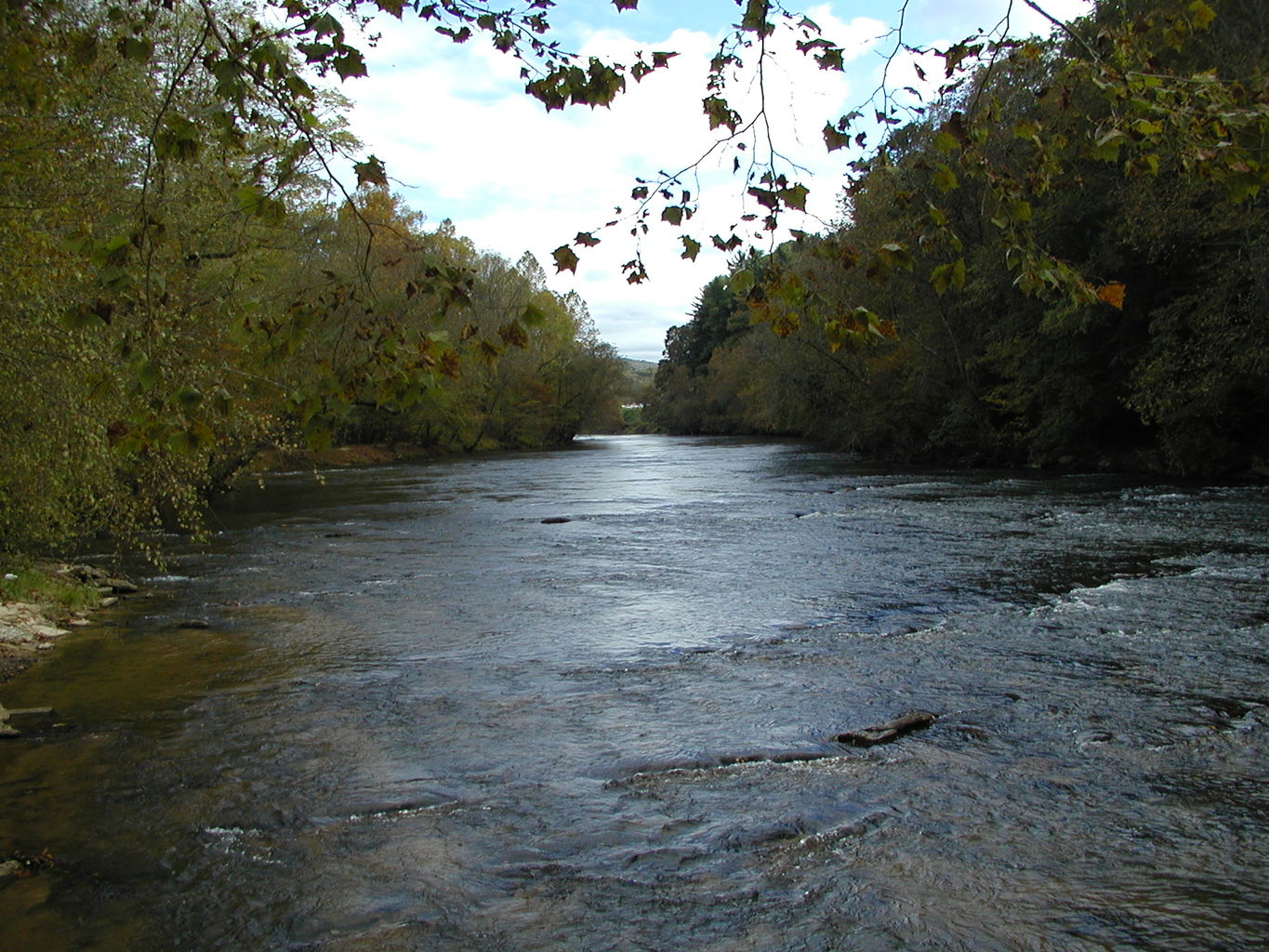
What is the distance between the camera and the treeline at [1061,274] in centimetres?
428

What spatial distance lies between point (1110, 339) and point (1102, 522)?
13947 mm

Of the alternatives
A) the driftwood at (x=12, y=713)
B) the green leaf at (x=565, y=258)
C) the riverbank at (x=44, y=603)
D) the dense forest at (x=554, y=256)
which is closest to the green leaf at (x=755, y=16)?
the dense forest at (x=554, y=256)

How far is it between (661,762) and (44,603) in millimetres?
9536

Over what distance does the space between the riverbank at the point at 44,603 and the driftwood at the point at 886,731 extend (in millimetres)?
8284

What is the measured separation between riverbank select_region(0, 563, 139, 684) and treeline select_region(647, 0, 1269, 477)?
30.2ft

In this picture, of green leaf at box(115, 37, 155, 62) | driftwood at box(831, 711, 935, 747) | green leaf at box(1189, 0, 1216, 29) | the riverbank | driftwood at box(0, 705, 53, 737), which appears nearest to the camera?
green leaf at box(1189, 0, 1216, 29)

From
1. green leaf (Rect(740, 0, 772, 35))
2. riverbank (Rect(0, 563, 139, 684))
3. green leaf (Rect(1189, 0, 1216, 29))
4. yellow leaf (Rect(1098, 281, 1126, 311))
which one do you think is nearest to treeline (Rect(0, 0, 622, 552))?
riverbank (Rect(0, 563, 139, 684))

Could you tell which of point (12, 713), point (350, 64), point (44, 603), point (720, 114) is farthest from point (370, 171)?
point (44, 603)

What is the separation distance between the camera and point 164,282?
4.37m

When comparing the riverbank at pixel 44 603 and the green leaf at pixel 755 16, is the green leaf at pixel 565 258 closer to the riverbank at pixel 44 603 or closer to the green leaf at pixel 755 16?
the green leaf at pixel 755 16

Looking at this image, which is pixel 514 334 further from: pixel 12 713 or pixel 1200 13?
pixel 12 713

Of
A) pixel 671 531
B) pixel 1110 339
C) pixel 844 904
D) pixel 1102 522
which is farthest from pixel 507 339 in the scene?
pixel 1110 339

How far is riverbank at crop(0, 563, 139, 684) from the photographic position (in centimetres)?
1091

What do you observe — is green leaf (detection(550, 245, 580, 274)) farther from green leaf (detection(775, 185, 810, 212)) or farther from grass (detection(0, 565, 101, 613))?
grass (detection(0, 565, 101, 613))
